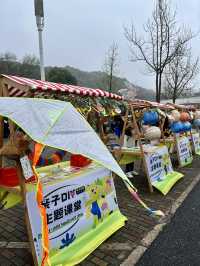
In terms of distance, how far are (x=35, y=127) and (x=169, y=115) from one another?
6.34 meters

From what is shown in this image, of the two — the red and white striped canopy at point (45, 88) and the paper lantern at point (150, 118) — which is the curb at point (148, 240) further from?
the red and white striped canopy at point (45, 88)

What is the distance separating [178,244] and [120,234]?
0.79 metres

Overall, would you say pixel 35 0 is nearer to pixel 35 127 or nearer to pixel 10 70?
pixel 35 127

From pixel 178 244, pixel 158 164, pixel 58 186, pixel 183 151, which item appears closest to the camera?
pixel 58 186

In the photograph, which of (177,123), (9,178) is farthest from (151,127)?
(9,178)

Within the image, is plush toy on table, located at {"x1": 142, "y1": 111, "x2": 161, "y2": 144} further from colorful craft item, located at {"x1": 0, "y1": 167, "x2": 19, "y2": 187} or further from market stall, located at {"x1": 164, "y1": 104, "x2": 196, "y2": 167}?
colorful craft item, located at {"x1": 0, "y1": 167, "x2": 19, "y2": 187}

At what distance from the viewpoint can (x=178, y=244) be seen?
3846 mm

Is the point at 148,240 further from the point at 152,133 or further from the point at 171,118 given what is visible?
the point at 171,118

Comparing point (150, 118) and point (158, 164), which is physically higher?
point (150, 118)

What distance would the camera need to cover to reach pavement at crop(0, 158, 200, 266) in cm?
342

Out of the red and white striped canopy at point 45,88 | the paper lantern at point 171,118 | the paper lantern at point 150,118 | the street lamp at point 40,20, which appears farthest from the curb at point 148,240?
the street lamp at point 40,20

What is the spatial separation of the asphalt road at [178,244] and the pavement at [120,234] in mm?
124

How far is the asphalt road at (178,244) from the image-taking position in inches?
135

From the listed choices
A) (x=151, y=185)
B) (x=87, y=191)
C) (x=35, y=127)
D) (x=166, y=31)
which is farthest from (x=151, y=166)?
(x=166, y=31)
